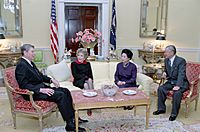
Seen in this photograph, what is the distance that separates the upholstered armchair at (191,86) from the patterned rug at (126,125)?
40cm

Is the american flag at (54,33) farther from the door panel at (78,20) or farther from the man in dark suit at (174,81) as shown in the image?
the man in dark suit at (174,81)

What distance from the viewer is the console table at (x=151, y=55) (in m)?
6.67

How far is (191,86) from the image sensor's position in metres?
3.85

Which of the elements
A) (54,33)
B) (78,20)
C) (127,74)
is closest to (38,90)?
(127,74)

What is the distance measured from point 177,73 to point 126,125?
1.26 metres

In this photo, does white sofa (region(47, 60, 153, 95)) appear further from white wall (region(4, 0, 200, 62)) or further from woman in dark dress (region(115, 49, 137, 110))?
white wall (region(4, 0, 200, 62))

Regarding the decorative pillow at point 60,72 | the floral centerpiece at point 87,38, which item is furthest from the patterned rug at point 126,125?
the floral centerpiece at point 87,38

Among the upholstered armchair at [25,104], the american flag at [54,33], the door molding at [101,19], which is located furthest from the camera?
the door molding at [101,19]

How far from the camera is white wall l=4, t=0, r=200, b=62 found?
6318 millimetres

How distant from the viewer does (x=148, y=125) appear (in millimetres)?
3547

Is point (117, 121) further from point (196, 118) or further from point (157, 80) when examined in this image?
point (157, 80)

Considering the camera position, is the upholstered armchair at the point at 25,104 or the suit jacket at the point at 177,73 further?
the suit jacket at the point at 177,73

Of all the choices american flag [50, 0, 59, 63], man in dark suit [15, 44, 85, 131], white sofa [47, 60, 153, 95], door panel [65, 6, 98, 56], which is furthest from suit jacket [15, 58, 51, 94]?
door panel [65, 6, 98, 56]

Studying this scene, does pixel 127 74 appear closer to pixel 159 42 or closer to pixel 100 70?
pixel 100 70
